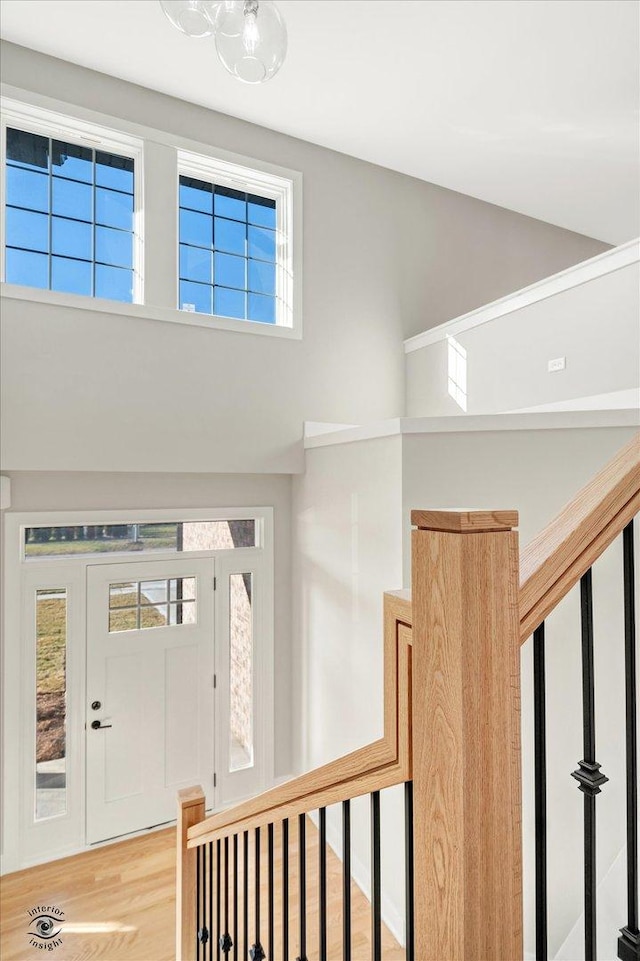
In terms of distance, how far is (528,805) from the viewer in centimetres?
234

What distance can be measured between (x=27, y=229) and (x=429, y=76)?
101 inches

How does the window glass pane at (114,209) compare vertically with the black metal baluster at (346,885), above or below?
above

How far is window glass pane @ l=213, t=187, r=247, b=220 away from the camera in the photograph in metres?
3.78

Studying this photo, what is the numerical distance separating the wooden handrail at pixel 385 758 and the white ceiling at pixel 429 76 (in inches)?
133

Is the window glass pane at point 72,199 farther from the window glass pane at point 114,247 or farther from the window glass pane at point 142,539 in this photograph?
the window glass pane at point 142,539

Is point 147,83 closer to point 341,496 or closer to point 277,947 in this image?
point 341,496

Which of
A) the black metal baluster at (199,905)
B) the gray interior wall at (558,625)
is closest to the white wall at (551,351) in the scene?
the gray interior wall at (558,625)

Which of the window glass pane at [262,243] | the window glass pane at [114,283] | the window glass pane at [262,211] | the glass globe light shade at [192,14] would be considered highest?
the window glass pane at [262,211]

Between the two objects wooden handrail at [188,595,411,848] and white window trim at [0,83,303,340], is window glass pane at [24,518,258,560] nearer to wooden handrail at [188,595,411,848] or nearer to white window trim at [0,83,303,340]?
white window trim at [0,83,303,340]

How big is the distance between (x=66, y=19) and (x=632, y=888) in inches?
163

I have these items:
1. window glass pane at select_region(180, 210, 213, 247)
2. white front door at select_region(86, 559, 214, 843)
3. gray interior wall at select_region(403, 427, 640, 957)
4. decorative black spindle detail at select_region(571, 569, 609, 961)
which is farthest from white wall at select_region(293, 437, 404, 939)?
decorative black spindle detail at select_region(571, 569, 609, 961)

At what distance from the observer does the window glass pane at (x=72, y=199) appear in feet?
10.8

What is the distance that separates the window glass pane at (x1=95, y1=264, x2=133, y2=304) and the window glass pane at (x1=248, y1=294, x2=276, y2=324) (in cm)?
83

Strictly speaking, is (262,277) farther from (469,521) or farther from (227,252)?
(469,521)
